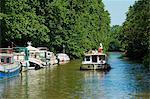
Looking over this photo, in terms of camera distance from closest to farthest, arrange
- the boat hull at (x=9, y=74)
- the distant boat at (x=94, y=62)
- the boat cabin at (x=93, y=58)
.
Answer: the boat hull at (x=9, y=74), the distant boat at (x=94, y=62), the boat cabin at (x=93, y=58)

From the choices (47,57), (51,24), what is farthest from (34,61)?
(51,24)

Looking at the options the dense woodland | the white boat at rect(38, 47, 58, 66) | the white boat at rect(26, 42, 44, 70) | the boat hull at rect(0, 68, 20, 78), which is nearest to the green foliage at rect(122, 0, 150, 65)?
the dense woodland

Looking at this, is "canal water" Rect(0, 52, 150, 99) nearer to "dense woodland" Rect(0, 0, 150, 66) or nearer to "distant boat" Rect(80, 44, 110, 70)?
"distant boat" Rect(80, 44, 110, 70)

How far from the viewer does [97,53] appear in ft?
213

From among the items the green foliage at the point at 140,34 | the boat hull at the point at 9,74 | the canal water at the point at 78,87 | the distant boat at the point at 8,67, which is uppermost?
the green foliage at the point at 140,34

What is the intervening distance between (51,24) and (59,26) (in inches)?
68.1

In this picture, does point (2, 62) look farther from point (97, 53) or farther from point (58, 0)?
point (58, 0)

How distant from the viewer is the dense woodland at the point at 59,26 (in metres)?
79.1

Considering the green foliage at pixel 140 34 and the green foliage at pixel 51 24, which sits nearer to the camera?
the green foliage at pixel 140 34

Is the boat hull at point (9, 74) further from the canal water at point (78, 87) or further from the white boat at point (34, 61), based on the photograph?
the white boat at point (34, 61)

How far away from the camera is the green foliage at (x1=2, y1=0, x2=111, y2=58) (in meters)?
79.2

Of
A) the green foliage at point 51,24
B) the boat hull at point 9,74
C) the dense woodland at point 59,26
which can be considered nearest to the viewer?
the boat hull at point 9,74

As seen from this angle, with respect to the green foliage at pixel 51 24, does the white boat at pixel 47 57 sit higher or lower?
lower

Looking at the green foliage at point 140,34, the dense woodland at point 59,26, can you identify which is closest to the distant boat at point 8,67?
the dense woodland at point 59,26
